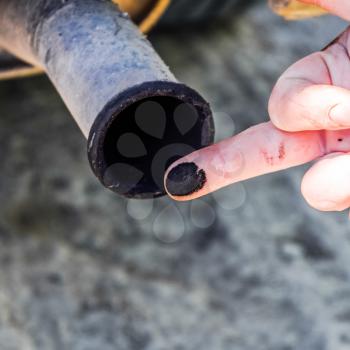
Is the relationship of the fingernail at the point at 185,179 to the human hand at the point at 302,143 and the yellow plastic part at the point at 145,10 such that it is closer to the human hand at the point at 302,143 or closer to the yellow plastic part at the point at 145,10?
the human hand at the point at 302,143

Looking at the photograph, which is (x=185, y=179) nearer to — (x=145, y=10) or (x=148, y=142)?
(x=148, y=142)

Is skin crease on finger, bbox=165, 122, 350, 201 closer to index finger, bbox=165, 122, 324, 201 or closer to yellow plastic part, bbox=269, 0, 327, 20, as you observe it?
index finger, bbox=165, 122, 324, 201

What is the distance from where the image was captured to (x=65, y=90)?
1.04m

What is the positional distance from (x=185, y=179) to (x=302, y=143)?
168mm

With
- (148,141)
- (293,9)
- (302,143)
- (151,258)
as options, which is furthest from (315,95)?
(151,258)

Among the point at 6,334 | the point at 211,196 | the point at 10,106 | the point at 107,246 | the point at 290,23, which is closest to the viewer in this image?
the point at 6,334

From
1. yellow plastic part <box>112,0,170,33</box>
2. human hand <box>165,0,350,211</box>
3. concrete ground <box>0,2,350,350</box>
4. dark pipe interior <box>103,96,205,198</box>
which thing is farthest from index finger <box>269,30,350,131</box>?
concrete ground <box>0,2,350,350</box>

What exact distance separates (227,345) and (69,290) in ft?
0.97

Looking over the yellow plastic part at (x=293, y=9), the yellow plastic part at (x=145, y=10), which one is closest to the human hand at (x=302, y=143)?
the yellow plastic part at (x=293, y=9)

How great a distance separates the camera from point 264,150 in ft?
3.43

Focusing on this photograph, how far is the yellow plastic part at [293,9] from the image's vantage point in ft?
4.12

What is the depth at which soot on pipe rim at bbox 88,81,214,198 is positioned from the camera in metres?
0.97

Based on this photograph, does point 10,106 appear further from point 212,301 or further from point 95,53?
point 95,53

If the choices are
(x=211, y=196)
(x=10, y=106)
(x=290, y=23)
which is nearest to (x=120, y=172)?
(x=211, y=196)
